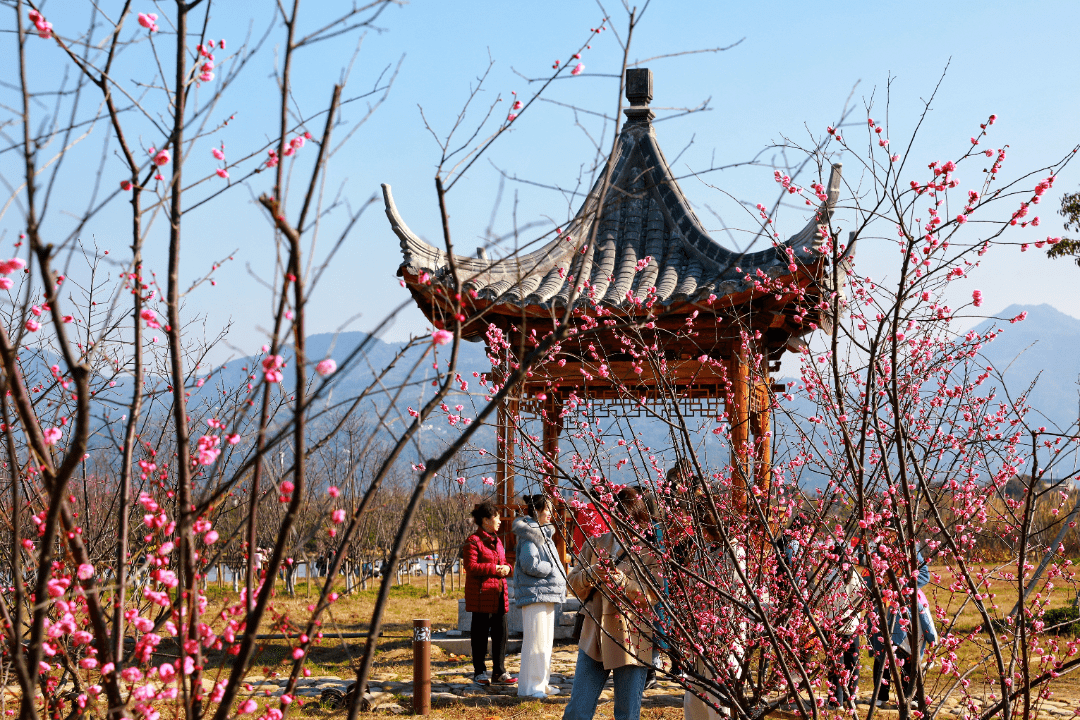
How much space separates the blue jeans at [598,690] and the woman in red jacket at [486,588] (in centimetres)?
226

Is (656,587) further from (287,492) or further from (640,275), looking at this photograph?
(640,275)

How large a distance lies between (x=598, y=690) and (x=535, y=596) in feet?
5.80

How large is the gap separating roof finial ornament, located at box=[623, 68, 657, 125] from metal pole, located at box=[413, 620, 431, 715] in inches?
212

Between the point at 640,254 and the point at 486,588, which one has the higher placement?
the point at 640,254

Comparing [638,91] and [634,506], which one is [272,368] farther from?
[638,91]

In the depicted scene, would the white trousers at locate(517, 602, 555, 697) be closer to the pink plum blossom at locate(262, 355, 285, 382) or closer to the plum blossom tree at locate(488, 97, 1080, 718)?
the plum blossom tree at locate(488, 97, 1080, 718)

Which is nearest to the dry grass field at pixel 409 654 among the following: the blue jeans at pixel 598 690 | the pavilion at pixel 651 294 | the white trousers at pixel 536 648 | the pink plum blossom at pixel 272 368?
the white trousers at pixel 536 648

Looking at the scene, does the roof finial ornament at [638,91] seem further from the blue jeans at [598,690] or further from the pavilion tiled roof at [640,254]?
the blue jeans at [598,690]

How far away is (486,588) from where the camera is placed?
6465 mm

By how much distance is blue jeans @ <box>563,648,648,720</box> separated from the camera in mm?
4160

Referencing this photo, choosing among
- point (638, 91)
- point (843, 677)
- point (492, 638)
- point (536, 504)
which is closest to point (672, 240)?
point (638, 91)

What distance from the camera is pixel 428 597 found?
576 inches

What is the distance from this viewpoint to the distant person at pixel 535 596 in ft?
19.3

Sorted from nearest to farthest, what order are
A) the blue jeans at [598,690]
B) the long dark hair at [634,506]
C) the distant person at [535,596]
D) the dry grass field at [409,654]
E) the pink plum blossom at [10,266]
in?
the pink plum blossom at [10,266]
the long dark hair at [634,506]
the blue jeans at [598,690]
the dry grass field at [409,654]
the distant person at [535,596]
